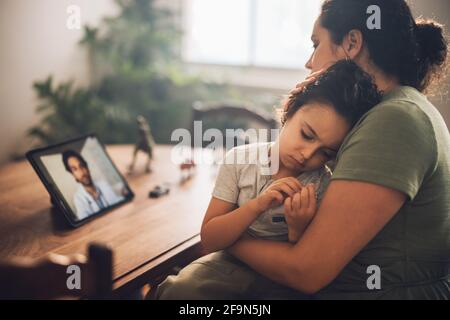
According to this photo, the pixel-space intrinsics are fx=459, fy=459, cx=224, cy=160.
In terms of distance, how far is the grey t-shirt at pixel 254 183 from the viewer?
1.12 m

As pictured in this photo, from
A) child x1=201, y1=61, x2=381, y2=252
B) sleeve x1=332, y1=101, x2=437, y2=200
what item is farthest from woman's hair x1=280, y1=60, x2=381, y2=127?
sleeve x1=332, y1=101, x2=437, y2=200

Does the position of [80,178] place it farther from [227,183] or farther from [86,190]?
[227,183]

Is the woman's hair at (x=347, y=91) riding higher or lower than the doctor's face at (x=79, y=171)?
higher

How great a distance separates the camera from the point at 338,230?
886 mm

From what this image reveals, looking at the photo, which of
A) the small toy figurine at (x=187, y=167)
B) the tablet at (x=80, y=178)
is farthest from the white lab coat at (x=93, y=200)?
the small toy figurine at (x=187, y=167)

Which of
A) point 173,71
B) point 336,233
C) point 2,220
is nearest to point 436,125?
point 336,233

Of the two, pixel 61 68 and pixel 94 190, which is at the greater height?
pixel 61 68

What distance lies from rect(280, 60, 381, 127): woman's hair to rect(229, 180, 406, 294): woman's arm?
223mm

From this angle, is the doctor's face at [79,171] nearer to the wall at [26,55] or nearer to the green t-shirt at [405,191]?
the green t-shirt at [405,191]

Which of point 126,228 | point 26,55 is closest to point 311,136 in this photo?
point 126,228
